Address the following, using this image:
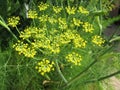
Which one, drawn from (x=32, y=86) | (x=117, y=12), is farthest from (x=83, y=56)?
(x=117, y=12)

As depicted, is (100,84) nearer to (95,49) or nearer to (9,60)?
(95,49)

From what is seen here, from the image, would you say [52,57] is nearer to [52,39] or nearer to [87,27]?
[52,39]

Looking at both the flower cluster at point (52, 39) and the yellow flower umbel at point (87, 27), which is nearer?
the flower cluster at point (52, 39)

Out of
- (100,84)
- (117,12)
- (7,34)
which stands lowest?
(117,12)

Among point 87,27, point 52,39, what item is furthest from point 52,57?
point 87,27

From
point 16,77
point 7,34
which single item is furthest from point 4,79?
point 7,34

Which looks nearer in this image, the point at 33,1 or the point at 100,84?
the point at 100,84

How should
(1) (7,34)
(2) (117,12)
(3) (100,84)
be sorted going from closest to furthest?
(3) (100,84), (1) (7,34), (2) (117,12)

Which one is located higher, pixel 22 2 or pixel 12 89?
pixel 22 2

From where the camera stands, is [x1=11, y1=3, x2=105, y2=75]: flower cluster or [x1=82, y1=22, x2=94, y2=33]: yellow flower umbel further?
[x1=82, y1=22, x2=94, y2=33]: yellow flower umbel

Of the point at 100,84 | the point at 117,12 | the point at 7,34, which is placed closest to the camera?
the point at 100,84

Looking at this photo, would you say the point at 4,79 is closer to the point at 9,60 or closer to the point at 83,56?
the point at 9,60
